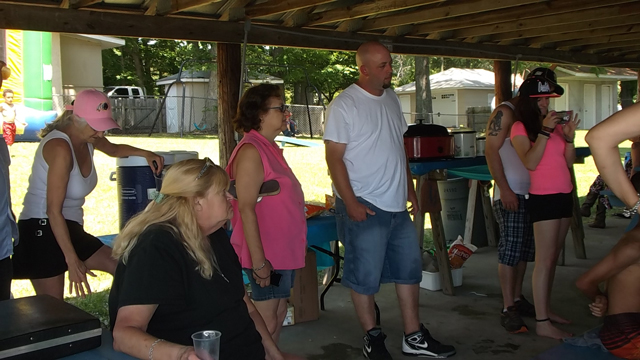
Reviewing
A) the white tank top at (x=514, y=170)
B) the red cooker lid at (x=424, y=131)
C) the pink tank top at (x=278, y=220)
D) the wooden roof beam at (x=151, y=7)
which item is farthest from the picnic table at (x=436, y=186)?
the wooden roof beam at (x=151, y=7)

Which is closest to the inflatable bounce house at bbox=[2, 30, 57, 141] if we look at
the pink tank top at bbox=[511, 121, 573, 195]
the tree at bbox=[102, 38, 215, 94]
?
the pink tank top at bbox=[511, 121, 573, 195]

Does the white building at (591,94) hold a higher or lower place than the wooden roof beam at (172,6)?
higher

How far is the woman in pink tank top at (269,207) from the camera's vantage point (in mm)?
3062

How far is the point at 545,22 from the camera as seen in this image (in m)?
6.23

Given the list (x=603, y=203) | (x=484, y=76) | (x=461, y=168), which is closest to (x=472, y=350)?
(x=461, y=168)

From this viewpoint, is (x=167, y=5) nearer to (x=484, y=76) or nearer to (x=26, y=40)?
(x=26, y=40)

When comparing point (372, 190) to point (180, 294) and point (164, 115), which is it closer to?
point (180, 294)

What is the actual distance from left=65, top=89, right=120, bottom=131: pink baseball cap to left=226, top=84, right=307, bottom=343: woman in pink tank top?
2.06ft

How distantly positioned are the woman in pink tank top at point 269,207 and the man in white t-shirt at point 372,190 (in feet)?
1.54

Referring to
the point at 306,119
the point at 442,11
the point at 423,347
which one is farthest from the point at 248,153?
the point at 306,119

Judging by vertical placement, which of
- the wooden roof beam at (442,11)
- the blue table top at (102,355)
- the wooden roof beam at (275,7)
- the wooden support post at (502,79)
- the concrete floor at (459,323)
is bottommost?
the concrete floor at (459,323)

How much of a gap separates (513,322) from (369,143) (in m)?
1.65

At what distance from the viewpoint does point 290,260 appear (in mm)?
3193

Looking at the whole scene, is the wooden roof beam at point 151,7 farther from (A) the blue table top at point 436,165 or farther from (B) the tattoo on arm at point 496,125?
(B) the tattoo on arm at point 496,125
